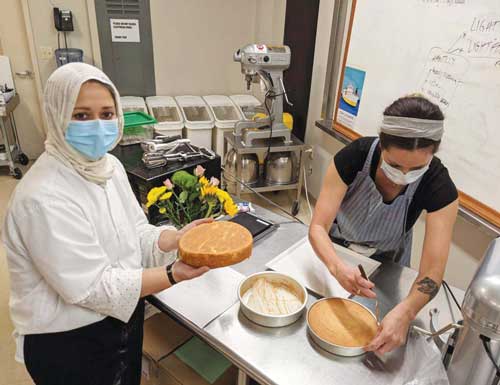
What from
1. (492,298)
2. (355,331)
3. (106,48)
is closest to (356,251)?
(355,331)

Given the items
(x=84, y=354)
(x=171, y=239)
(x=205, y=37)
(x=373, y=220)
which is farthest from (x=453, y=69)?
(x=205, y=37)

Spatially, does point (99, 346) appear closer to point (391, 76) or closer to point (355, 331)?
point (355, 331)

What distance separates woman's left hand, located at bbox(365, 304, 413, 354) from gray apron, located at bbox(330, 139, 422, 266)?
391mm

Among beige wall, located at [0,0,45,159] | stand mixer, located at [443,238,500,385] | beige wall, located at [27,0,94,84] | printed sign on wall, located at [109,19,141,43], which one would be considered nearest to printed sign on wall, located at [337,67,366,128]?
stand mixer, located at [443,238,500,385]

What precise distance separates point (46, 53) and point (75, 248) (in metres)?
3.26

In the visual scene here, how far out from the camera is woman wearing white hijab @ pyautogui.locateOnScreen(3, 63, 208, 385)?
886 mm

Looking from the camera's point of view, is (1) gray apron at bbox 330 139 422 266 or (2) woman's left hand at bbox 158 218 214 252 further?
(1) gray apron at bbox 330 139 422 266

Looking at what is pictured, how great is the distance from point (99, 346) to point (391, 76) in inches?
78.2

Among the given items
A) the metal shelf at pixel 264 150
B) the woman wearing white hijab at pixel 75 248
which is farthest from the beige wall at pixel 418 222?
the woman wearing white hijab at pixel 75 248

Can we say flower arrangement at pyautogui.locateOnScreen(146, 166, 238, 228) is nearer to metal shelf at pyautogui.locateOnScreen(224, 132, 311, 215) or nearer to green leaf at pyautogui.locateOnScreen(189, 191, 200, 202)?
green leaf at pyautogui.locateOnScreen(189, 191, 200, 202)

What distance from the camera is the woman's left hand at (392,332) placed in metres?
0.94

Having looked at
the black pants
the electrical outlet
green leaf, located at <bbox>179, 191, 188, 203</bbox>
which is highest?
the electrical outlet

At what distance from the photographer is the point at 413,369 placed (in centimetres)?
93

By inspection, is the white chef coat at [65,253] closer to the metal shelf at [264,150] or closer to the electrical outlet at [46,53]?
the metal shelf at [264,150]
